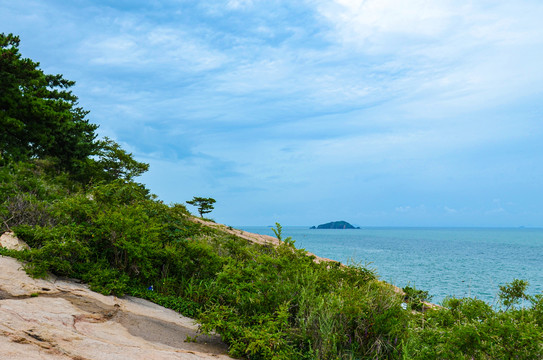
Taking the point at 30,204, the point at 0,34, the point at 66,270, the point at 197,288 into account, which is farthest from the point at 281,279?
the point at 0,34

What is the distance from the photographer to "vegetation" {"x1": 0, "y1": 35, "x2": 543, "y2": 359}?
5.45 meters

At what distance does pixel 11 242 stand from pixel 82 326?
4.63 m

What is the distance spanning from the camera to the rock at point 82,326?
441 centimetres

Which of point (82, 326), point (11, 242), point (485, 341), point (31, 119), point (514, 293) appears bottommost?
point (82, 326)

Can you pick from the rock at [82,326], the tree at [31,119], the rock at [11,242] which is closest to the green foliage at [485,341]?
the rock at [82,326]

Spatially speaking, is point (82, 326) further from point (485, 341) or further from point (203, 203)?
point (203, 203)

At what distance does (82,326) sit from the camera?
5426 mm

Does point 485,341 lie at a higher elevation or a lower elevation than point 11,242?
lower

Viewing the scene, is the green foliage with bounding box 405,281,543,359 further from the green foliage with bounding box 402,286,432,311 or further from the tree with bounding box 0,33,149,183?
the tree with bounding box 0,33,149,183

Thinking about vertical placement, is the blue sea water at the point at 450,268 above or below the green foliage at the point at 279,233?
below

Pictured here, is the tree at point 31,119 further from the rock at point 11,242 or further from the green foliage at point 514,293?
the green foliage at point 514,293

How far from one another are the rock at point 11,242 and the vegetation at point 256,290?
19 centimetres

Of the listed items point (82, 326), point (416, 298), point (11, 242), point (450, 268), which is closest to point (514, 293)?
point (416, 298)

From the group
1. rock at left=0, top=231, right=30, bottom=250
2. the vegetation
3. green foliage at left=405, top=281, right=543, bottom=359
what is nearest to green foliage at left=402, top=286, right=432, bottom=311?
the vegetation
